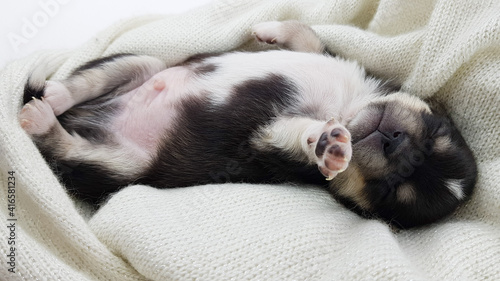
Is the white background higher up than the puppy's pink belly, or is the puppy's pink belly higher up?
the white background

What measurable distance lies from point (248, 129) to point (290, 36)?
0.45 metres

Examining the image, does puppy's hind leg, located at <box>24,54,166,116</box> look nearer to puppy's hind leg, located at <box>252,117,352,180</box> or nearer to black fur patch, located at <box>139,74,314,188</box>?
black fur patch, located at <box>139,74,314,188</box>

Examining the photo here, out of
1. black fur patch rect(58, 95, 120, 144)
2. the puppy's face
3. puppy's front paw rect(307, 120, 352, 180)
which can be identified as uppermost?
puppy's front paw rect(307, 120, 352, 180)

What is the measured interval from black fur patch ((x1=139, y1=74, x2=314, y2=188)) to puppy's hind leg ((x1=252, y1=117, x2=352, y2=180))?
3 cm

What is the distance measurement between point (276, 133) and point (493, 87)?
2.06ft

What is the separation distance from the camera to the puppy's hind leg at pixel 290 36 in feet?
5.51

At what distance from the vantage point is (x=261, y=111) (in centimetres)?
148

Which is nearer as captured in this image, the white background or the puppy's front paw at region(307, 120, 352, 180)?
the puppy's front paw at region(307, 120, 352, 180)

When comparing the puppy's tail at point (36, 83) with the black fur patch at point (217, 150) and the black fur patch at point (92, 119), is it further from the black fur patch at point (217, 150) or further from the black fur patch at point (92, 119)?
the black fur patch at point (217, 150)

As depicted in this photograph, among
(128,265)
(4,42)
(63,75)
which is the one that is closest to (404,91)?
(128,265)

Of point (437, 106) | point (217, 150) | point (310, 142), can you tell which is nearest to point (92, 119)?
point (217, 150)

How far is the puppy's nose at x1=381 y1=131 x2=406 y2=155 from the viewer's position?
4.30 feet

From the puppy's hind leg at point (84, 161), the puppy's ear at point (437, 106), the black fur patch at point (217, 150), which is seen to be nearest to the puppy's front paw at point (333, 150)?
the black fur patch at point (217, 150)

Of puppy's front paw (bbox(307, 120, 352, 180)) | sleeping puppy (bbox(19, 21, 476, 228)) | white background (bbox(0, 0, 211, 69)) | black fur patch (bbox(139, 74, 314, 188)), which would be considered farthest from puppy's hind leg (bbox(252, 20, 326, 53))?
white background (bbox(0, 0, 211, 69))
